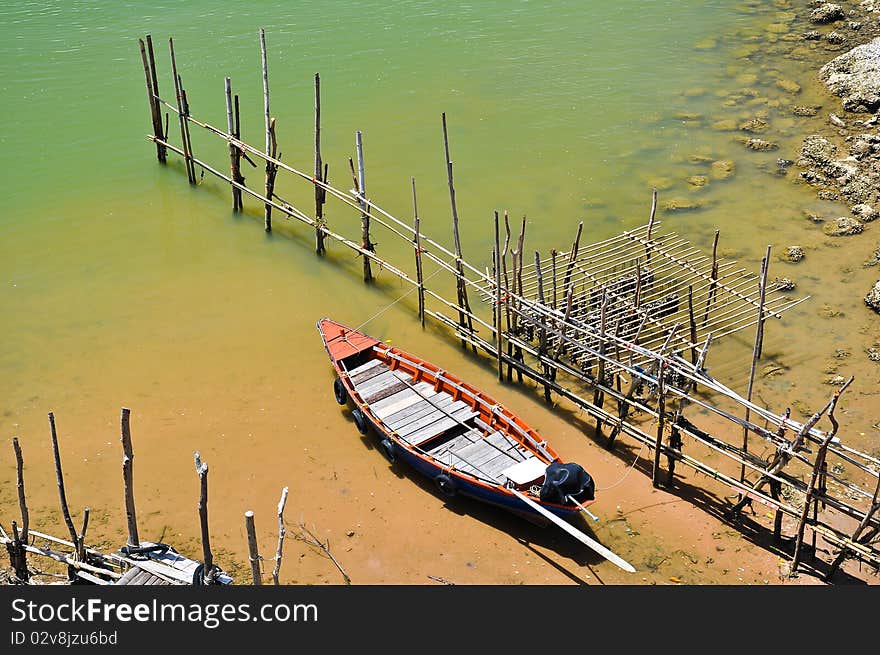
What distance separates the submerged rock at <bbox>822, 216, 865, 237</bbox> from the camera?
14922mm

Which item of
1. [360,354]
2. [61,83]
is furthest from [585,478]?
[61,83]

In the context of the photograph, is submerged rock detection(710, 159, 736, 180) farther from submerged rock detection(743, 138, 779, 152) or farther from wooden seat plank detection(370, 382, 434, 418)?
wooden seat plank detection(370, 382, 434, 418)

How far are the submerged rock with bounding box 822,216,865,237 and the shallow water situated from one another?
228mm

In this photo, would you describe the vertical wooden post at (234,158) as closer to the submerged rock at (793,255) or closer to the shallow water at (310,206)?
the shallow water at (310,206)

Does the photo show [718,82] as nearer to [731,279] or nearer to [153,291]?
[731,279]

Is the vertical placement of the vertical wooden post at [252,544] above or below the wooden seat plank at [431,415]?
above

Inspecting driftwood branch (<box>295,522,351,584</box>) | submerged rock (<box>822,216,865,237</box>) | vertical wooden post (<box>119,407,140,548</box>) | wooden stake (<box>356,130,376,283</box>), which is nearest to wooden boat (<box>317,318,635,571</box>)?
driftwood branch (<box>295,522,351,584</box>)

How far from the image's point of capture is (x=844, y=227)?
14969 millimetres

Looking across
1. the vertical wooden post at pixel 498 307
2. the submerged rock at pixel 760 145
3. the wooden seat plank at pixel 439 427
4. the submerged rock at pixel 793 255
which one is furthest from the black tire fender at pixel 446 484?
the submerged rock at pixel 760 145

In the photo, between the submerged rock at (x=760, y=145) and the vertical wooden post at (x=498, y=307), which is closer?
the vertical wooden post at (x=498, y=307)

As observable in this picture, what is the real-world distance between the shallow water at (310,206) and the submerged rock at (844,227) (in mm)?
228

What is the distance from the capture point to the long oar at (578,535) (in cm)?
888

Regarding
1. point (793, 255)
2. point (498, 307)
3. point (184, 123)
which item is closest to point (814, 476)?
point (498, 307)

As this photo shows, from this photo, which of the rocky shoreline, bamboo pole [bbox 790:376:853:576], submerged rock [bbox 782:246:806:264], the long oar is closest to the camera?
bamboo pole [bbox 790:376:853:576]
